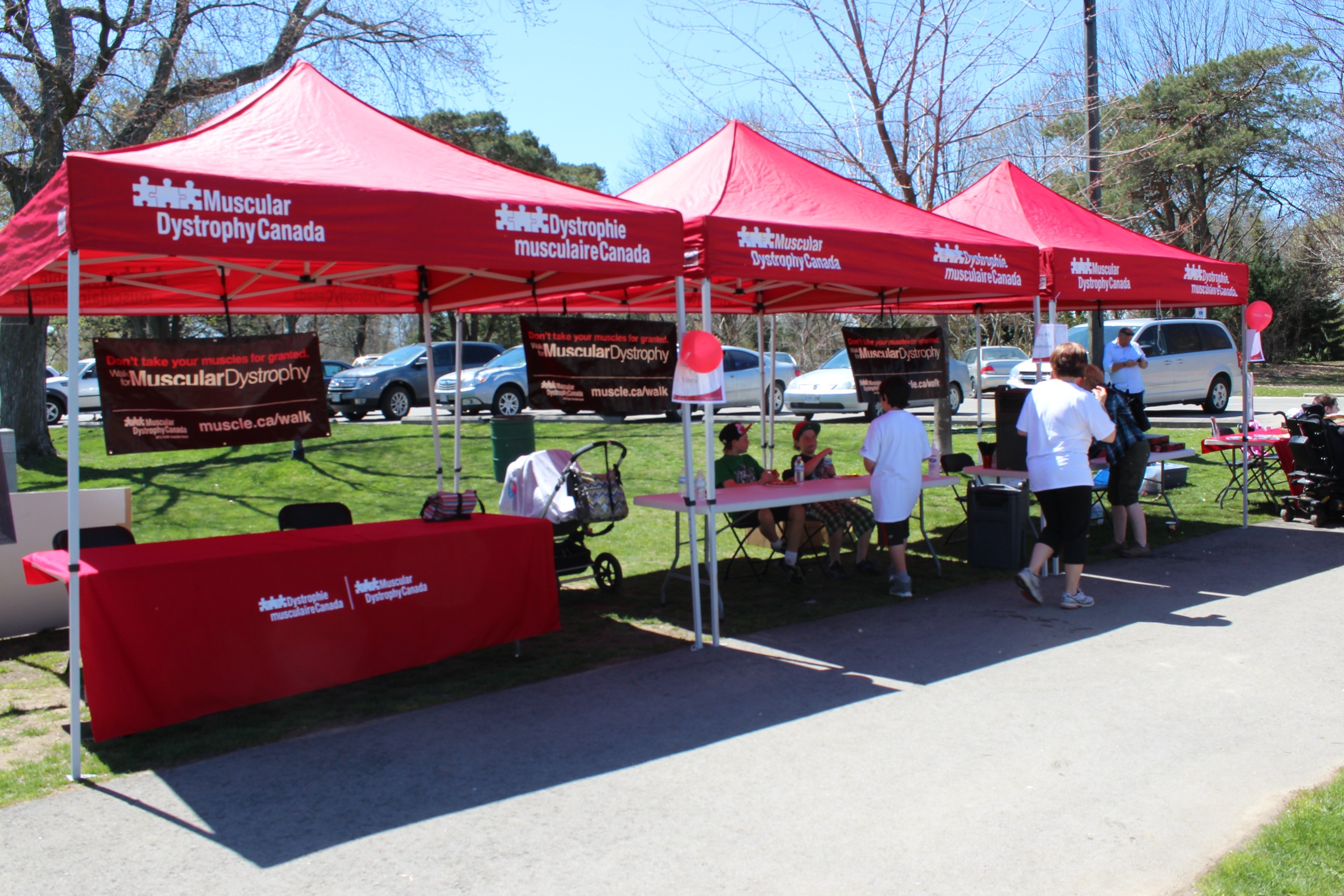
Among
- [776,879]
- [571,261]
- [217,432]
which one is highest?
[571,261]

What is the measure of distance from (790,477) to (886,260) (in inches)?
84.8

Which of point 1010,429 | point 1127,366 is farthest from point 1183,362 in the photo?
point 1010,429

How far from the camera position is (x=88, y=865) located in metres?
3.70

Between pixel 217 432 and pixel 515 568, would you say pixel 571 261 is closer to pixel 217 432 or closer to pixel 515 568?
pixel 515 568

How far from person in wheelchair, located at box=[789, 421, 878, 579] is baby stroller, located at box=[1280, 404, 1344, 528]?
4.81 meters

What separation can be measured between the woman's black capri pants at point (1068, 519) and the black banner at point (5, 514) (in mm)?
6105

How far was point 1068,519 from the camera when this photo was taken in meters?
7.14

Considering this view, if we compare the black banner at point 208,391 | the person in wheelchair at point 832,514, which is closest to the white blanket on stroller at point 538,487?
the black banner at point 208,391

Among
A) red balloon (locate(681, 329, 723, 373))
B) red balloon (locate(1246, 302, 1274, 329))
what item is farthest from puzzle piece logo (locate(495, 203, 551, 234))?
red balloon (locate(1246, 302, 1274, 329))

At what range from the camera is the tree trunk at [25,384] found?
14141mm

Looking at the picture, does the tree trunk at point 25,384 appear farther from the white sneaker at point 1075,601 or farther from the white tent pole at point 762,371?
the white sneaker at point 1075,601

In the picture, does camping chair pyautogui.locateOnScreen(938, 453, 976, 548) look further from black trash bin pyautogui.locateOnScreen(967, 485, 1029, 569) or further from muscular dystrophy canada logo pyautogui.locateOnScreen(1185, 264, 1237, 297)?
muscular dystrophy canada logo pyautogui.locateOnScreen(1185, 264, 1237, 297)

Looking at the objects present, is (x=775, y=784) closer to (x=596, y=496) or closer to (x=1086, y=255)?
(x=596, y=496)

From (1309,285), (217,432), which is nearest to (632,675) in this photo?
(217,432)
